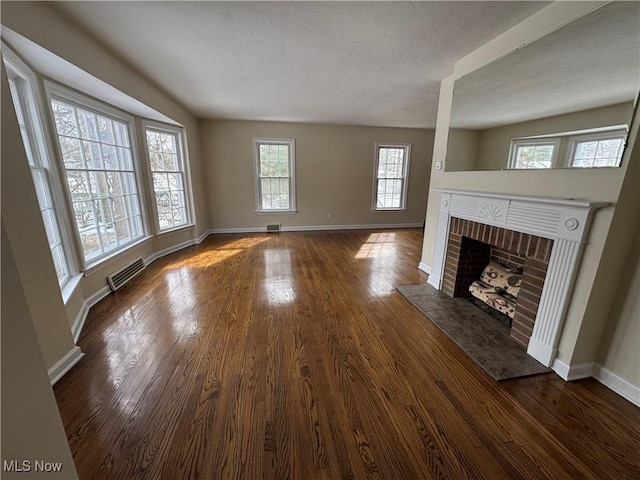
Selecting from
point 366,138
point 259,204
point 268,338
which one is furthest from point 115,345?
point 366,138

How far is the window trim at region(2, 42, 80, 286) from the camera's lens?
2014 millimetres

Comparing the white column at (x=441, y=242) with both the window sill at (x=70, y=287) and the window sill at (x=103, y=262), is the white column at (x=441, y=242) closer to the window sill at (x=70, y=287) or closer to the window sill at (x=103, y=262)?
the window sill at (x=70, y=287)

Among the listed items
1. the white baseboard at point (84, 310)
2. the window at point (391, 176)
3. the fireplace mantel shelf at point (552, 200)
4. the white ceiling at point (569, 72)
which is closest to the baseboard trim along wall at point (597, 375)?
the fireplace mantel shelf at point (552, 200)

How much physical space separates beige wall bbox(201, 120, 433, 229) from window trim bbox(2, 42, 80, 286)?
3.41m

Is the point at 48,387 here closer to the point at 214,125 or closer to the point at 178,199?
the point at 178,199

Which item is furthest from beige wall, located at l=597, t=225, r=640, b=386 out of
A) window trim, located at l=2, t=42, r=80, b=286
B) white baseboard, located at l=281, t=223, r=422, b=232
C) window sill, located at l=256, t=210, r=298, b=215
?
window sill, located at l=256, t=210, r=298, b=215

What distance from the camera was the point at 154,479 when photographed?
3.67 feet

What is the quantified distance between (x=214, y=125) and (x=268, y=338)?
4995mm

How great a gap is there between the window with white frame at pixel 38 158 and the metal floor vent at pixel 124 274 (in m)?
0.54

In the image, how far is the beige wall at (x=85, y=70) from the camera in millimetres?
1586

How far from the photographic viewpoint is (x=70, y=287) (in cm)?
225

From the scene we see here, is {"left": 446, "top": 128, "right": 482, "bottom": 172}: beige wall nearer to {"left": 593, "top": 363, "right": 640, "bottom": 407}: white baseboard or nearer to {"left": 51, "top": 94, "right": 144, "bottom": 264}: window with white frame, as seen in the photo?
{"left": 593, "top": 363, "right": 640, "bottom": 407}: white baseboard

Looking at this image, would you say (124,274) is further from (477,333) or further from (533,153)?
(533,153)

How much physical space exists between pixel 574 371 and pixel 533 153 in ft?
5.08
